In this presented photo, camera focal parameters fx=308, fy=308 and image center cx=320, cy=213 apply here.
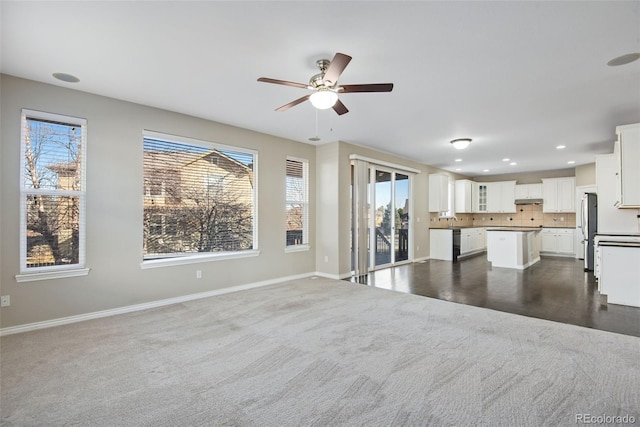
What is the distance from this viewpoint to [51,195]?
3.54m

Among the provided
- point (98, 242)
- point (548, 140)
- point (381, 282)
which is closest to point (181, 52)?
point (98, 242)

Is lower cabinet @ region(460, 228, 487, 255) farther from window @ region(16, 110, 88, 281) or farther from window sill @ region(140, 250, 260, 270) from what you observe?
window @ region(16, 110, 88, 281)

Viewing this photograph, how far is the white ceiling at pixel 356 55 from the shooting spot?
227 centimetres

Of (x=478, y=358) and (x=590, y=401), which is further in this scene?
(x=478, y=358)

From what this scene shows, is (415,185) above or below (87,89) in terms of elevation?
below

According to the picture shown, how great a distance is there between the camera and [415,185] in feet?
27.4

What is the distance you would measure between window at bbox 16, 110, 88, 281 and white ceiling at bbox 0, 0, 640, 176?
531 mm

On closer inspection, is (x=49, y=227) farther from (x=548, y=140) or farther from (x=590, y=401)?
(x=548, y=140)

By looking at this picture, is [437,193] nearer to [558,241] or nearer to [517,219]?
[517,219]

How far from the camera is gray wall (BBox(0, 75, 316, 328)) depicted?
3.28 metres

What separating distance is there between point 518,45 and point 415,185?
5.78m

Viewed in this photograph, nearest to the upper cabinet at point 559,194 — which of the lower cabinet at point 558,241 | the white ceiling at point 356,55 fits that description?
the lower cabinet at point 558,241

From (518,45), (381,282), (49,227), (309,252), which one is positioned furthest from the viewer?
(309,252)

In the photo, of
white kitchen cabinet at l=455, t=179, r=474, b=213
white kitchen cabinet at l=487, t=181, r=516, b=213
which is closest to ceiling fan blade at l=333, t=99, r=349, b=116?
white kitchen cabinet at l=455, t=179, r=474, b=213
